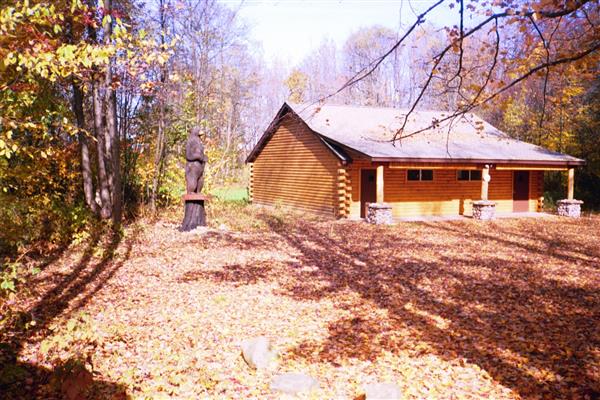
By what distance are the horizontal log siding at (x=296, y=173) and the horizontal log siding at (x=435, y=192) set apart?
1.10m

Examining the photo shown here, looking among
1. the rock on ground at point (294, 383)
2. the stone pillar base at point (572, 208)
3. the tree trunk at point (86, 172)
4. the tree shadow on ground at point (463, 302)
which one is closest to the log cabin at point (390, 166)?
the stone pillar base at point (572, 208)

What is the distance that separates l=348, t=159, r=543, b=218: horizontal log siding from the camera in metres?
18.8

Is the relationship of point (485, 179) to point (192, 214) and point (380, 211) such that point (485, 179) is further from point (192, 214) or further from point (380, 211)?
point (192, 214)

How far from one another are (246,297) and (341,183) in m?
10.9

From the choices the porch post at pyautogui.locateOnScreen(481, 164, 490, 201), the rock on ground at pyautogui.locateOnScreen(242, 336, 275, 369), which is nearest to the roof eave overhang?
the porch post at pyautogui.locateOnScreen(481, 164, 490, 201)

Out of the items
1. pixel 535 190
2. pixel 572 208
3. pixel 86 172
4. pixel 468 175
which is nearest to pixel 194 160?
pixel 86 172

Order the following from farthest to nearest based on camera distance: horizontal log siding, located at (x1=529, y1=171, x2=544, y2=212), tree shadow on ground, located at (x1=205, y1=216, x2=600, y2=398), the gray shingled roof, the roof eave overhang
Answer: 1. horizontal log siding, located at (x1=529, y1=171, x2=544, y2=212)
2. the gray shingled roof
3. the roof eave overhang
4. tree shadow on ground, located at (x1=205, y1=216, x2=600, y2=398)

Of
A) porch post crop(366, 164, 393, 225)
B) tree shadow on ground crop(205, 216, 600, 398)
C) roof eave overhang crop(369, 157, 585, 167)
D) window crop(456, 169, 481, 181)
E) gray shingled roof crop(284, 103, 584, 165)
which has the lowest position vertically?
tree shadow on ground crop(205, 216, 600, 398)

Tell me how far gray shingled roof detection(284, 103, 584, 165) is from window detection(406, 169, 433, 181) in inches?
44.1

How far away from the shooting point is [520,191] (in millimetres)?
22172

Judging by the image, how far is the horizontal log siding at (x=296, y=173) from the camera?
1902 cm

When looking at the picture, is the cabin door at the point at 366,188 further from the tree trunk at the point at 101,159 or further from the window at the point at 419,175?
the tree trunk at the point at 101,159

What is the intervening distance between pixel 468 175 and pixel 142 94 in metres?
14.8

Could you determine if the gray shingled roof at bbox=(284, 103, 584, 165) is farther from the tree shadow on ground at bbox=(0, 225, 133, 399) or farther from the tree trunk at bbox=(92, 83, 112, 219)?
the tree shadow on ground at bbox=(0, 225, 133, 399)
